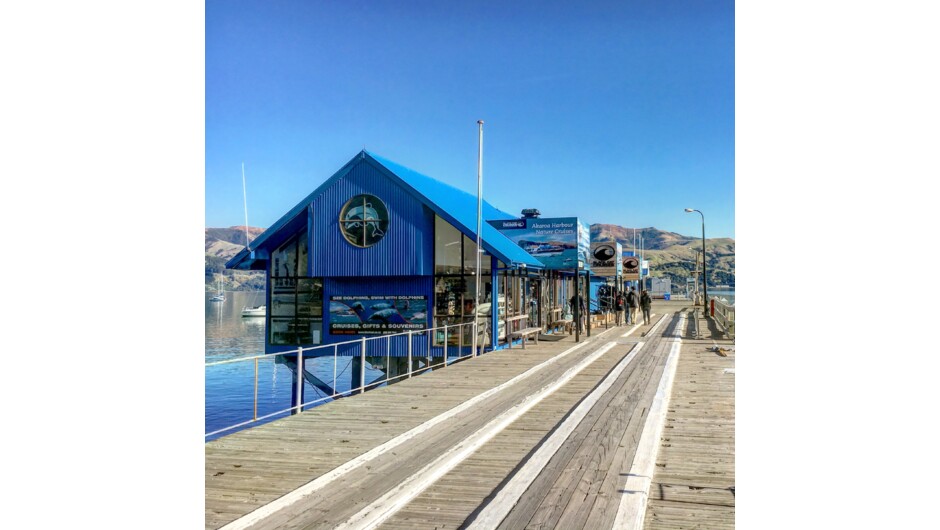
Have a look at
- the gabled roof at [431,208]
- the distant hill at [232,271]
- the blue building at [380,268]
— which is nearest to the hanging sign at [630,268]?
the blue building at [380,268]

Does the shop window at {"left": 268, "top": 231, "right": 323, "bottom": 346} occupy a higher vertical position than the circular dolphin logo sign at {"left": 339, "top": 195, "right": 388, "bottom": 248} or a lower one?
lower

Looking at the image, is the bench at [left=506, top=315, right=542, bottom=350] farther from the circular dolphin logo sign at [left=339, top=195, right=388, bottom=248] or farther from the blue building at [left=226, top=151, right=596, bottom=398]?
the circular dolphin logo sign at [left=339, top=195, right=388, bottom=248]

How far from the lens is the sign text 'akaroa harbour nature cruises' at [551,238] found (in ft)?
65.3

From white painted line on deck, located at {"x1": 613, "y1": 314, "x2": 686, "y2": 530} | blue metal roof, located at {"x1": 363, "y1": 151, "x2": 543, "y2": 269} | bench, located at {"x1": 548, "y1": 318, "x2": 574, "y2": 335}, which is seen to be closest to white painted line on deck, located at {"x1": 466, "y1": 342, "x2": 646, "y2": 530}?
white painted line on deck, located at {"x1": 613, "y1": 314, "x2": 686, "y2": 530}

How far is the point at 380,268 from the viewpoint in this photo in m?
19.2

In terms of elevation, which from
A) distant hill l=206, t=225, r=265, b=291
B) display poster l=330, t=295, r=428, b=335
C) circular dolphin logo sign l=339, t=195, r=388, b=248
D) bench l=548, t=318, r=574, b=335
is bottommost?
bench l=548, t=318, r=574, b=335

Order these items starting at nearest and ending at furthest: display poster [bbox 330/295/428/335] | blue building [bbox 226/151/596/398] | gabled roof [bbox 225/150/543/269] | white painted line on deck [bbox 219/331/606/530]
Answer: white painted line on deck [bbox 219/331/606/530]
gabled roof [bbox 225/150/543/269]
blue building [bbox 226/151/596/398]
display poster [bbox 330/295/428/335]

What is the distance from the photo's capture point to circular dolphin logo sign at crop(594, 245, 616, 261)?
82.0 ft

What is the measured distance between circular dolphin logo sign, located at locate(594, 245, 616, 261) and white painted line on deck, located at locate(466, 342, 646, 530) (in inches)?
649

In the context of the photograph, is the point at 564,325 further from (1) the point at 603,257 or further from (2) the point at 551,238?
(2) the point at 551,238

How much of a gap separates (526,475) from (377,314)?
14.7 metres
